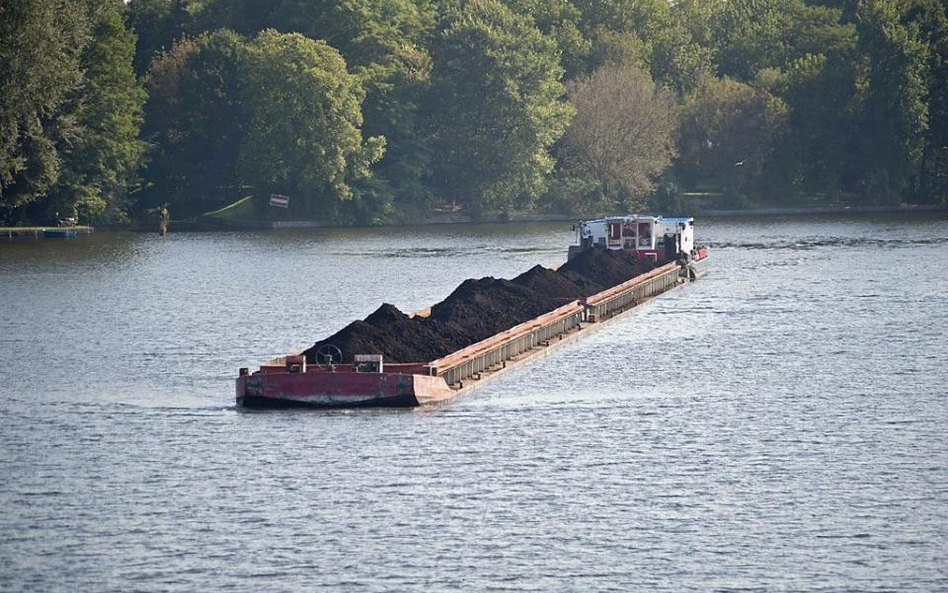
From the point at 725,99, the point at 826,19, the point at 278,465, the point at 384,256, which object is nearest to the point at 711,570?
the point at 278,465

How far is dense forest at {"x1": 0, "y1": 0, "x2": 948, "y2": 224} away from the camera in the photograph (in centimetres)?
12862

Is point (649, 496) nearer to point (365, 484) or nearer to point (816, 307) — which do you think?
point (365, 484)

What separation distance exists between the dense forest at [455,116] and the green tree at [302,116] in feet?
0.54

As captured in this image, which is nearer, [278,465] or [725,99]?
[278,465]

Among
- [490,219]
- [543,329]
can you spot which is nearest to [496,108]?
[490,219]

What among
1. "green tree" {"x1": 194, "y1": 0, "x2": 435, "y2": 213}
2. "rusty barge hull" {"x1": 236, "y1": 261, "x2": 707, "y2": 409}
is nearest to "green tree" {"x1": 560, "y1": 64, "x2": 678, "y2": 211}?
"green tree" {"x1": 194, "y1": 0, "x2": 435, "y2": 213}

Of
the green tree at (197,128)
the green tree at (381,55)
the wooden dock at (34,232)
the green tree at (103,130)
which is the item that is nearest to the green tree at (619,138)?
the green tree at (381,55)

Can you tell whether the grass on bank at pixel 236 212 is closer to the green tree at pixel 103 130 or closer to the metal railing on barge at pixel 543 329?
the green tree at pixel 103 130

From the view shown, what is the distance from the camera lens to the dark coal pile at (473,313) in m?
46.3

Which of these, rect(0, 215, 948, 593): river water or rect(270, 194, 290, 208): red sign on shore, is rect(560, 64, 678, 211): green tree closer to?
rect(270, 194, 290, 208): red sign on shore

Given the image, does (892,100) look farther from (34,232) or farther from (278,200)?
(34,232)

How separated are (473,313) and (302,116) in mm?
75486

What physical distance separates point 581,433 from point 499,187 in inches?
3862

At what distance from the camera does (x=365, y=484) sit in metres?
36.0
